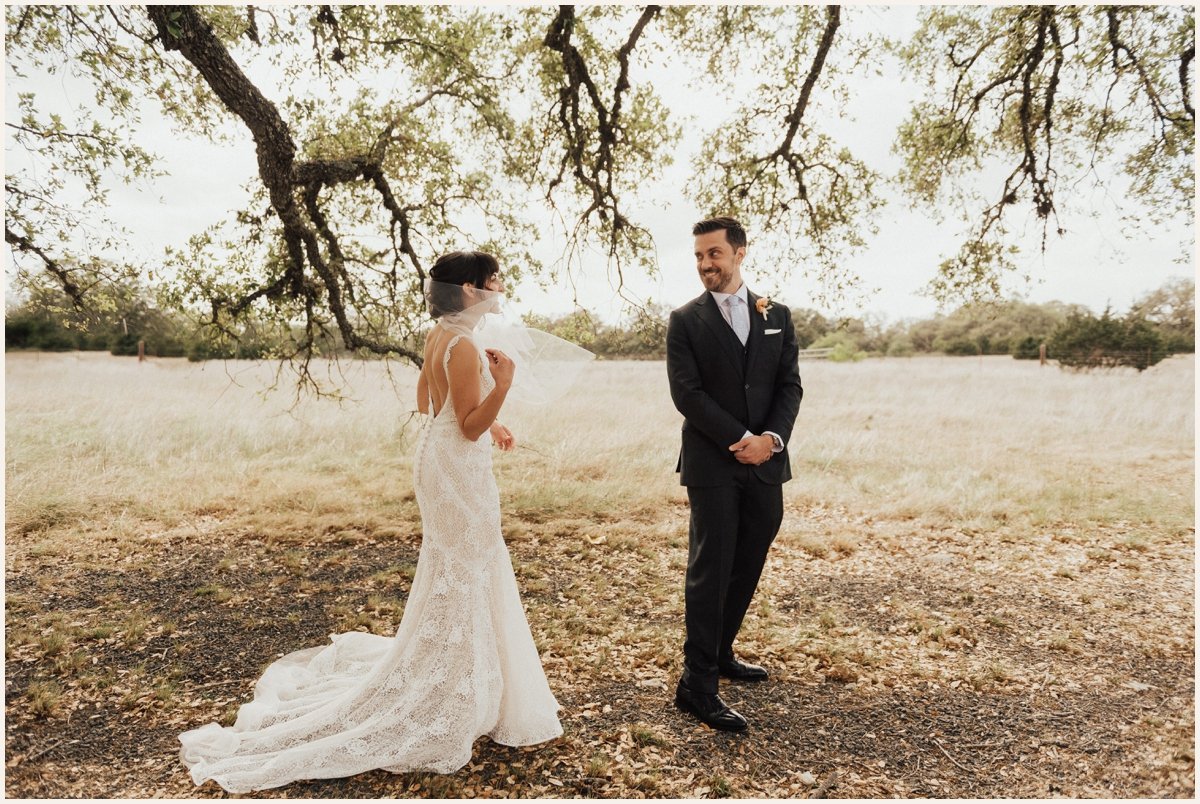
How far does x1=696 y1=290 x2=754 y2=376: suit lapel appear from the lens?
141 inches

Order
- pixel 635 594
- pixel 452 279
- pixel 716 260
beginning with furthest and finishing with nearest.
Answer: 1. pixel 635 594
2. pixel 716 260
3. pixel 452 279

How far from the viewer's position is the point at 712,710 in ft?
11.6

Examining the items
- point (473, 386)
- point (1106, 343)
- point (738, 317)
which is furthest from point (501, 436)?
point (1106, 343)

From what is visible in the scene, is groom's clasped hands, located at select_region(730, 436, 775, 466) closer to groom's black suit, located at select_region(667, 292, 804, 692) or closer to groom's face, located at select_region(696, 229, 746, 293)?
groom's black suit, located at select_region(667, 292, 804, 692)

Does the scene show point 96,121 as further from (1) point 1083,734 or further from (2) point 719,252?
(1) point 1083,734

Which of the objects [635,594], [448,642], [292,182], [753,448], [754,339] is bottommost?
[635,594]

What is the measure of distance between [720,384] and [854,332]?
26.3m

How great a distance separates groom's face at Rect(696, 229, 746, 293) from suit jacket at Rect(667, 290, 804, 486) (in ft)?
0.32

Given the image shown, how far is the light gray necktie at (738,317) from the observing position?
366 centimetres

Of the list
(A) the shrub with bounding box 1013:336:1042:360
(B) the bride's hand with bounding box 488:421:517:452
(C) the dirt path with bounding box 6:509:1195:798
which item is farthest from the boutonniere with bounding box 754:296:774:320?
(A) the shrub with bounding box 1013:336:1042:360

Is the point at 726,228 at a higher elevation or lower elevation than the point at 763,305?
higher

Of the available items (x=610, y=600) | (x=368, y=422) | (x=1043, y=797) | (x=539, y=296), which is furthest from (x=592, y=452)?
(x=1043, y=797)

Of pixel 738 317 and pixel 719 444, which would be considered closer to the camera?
pixel 719 444

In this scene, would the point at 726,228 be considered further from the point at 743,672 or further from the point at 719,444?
the point at 743,672
